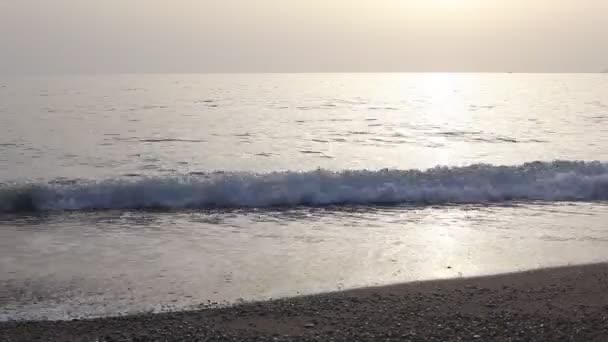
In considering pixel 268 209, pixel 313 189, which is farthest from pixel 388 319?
pixel 313 189

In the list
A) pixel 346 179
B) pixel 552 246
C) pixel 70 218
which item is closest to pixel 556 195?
pixel 346 179

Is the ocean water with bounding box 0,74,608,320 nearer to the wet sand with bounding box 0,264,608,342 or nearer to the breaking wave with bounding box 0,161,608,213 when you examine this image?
the breaking wave with bounding box 0,161,608,213

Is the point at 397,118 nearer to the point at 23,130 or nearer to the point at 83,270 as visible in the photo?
the point at 23,130

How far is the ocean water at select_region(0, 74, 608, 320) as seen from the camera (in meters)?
8.42

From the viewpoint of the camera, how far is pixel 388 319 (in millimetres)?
6832

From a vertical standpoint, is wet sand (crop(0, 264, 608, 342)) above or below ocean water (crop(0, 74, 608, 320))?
above

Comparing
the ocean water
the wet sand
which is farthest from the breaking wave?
the wet sand

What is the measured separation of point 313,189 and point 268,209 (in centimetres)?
186

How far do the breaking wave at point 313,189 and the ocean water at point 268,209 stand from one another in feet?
0.18

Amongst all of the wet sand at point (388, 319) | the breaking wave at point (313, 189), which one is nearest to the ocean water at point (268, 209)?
the breaking wave at point (313, 189)

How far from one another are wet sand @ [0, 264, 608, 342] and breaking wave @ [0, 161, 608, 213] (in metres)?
7.82

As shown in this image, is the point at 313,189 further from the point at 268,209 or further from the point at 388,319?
the point at 388,319

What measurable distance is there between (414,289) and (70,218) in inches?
330

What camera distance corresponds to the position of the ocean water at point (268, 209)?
27.6 ft
